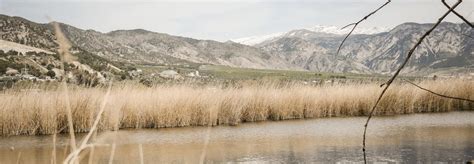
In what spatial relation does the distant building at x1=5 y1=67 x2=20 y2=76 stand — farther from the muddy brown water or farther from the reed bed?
the muddy brown water

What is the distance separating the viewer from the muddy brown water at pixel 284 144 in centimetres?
755

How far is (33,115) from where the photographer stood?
11.4m

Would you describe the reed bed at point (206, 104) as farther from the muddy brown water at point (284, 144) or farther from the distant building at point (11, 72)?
the distant building at point (11, 72)

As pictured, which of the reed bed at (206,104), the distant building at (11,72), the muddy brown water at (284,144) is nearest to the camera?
the muddy brown water at (284,144)

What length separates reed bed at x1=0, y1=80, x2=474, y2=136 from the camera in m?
11.4

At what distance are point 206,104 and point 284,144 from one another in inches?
166

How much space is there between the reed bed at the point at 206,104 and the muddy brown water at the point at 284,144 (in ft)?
2.17

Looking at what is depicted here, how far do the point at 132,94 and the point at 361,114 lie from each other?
21.5 ft

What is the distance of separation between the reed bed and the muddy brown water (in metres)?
0.66

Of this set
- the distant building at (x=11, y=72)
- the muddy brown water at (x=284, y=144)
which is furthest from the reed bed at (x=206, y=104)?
the distant building at (x=11, y=72)

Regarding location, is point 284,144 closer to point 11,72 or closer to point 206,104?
point 206,104

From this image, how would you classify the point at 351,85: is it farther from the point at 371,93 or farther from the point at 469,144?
the point at 469,144

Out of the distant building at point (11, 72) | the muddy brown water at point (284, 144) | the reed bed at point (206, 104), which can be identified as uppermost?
the distant building at point (11, 72)

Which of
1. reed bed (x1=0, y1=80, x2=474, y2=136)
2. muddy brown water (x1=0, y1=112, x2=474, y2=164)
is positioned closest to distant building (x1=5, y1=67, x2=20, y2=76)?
reed bed (x1=0, y1=80, x2=474, y2=136)
